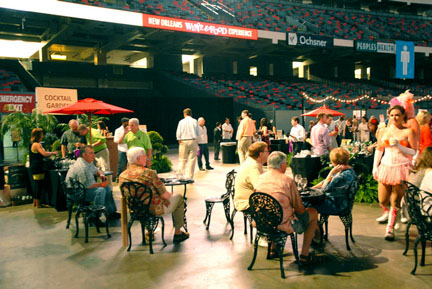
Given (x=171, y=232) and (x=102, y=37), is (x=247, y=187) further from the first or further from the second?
(x=102, y=37)

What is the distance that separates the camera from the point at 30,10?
15.4m

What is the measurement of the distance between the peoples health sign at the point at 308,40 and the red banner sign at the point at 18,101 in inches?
576

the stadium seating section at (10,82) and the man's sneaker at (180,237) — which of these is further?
the stadium seating section at (10,82)

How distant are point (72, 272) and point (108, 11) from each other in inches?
632

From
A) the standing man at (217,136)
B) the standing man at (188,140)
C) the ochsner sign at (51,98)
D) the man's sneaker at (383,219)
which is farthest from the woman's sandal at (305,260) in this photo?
the standing man at (217,136)

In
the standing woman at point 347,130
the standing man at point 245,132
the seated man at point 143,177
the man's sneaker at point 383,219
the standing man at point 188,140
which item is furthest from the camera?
the standing woman at point 347,130

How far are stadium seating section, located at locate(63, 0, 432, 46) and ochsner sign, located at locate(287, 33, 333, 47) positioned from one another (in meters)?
2.58

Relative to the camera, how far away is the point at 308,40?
2294cm

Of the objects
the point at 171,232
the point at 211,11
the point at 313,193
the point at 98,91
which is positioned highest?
the point at 211,11

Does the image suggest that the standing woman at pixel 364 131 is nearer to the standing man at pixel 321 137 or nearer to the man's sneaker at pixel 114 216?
the standing man at pixel 321 137

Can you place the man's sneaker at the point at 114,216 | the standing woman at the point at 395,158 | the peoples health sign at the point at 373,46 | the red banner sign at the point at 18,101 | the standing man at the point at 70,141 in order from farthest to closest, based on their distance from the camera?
the peoples health sign at the point at 373,46 < the red banner sign at the point at 18,101 < the standing man at the point at 70,141 < the man's sneaker at the point at 114,216 < the standing woman at the point at 395,158

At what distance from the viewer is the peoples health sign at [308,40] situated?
22422mm

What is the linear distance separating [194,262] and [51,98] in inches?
258

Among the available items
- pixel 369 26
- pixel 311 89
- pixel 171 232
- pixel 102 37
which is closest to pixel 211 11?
pixel 102 37
